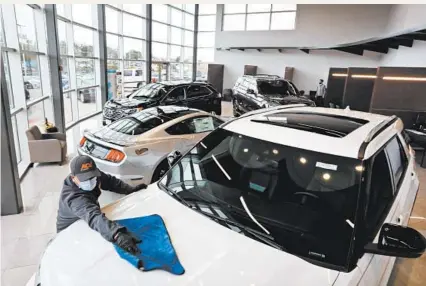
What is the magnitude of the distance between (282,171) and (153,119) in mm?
2941

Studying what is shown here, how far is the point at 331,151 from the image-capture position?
185 cm

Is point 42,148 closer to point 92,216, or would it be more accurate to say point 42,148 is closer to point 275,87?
point 92,216

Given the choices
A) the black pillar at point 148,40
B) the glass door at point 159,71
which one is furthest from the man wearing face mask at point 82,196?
the glass door at point 159,71

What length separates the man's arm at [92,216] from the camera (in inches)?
67.6

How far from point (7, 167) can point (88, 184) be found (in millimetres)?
2038

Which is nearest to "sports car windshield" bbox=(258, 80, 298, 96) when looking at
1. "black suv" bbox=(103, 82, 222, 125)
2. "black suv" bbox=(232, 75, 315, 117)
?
"black suv" bbox=(232, 75, 315, 117)

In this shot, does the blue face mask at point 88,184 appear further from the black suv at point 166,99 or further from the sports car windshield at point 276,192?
the black suv at point 166,99

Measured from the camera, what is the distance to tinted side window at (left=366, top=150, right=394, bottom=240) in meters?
1.80

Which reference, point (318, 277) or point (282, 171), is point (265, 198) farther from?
point (318, 277)

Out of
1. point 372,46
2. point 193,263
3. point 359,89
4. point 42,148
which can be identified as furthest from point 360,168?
point 372,46

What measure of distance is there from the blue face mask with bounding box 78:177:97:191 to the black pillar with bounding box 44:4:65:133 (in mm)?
6252

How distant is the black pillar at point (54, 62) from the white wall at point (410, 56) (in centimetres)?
944

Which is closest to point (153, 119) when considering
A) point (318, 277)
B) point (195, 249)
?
point (195, 249)

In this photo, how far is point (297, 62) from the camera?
1662 centimetres
